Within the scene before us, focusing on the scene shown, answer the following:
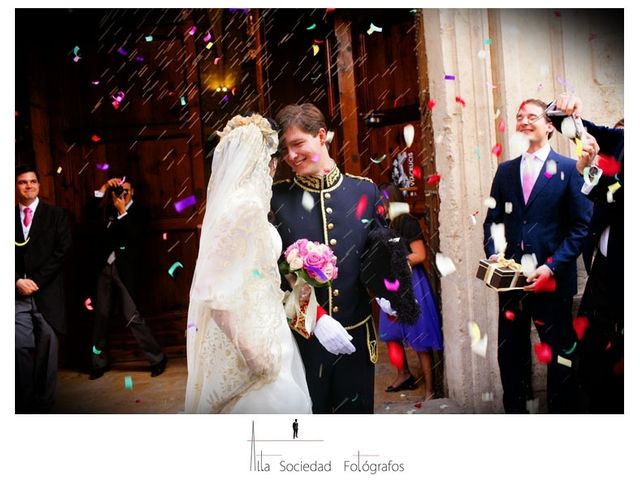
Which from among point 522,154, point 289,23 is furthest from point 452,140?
point 289,23

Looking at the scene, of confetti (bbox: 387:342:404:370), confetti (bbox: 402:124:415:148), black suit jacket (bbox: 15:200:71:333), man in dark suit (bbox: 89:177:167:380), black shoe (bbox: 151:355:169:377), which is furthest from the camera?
confetti (bbox: 402:124:415:148)

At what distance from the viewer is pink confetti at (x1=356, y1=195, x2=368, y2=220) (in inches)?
94.0

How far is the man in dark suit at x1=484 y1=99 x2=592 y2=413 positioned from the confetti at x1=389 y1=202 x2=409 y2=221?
50 cm

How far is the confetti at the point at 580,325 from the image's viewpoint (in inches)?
105

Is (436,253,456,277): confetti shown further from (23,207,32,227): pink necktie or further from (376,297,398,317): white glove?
(23,207,32,227): pink necktie

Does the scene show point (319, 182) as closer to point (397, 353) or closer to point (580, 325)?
point (580, 325)

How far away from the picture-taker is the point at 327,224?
7.75ft

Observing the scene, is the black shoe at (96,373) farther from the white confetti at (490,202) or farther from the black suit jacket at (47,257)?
the white confetti at (490,202)

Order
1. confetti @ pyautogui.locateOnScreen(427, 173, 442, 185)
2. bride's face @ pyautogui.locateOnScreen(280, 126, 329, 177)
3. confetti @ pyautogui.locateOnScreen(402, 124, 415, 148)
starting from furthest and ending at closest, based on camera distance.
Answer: confetti @ pyautogui.locateOnScreen(402, 124, 415, 148), confetti @ pyautogui.locateOnScreen(427, 173, 442, 185), bride's face @ pyautogui.locateOnScreen(280, 126, 329, 177)

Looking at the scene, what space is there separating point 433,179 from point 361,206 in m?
0.76

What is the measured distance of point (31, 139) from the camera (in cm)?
346

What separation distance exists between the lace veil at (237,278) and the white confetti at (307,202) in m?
0.23

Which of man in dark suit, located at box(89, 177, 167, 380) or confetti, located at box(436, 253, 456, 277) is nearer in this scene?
confetti, located at box(436, 253, 456, 277)

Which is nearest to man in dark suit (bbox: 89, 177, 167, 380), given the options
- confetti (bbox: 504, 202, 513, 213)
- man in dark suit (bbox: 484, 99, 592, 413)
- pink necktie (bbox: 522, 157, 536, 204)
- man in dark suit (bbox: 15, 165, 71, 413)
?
man in dark suit (bbox: 15, 165, 71, 413)
